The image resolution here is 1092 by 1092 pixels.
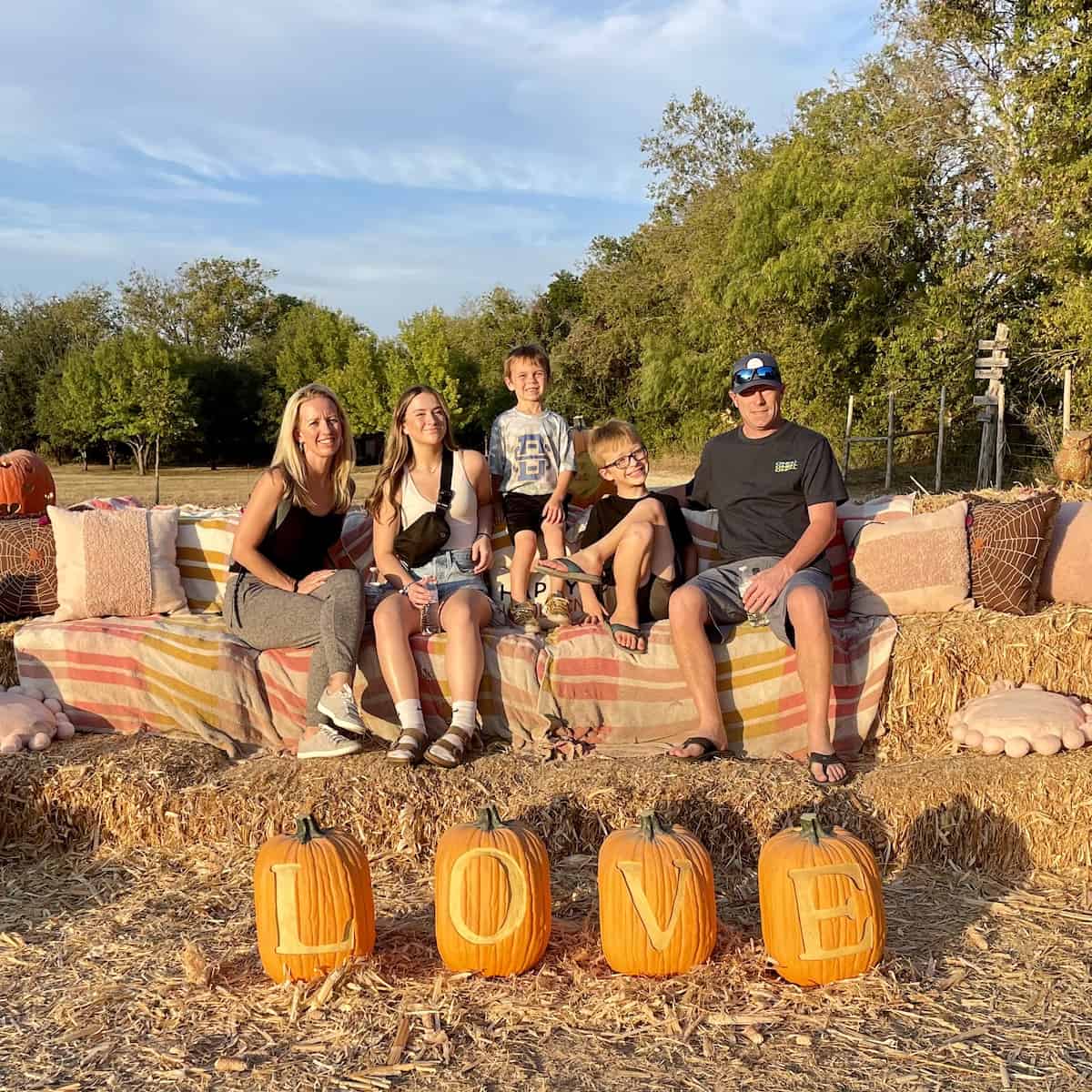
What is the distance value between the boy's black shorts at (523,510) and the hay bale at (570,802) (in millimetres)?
1471

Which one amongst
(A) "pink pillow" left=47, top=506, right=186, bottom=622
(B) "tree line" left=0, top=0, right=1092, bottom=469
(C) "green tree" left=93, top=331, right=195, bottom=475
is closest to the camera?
(A) "pink pillow" left=47, top=506, right=186, bottom=622

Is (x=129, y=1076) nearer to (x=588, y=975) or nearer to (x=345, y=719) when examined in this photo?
(x=588, y=975)

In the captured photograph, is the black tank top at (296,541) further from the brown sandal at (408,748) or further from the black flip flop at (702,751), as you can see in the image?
the black flip flop at (702,751)

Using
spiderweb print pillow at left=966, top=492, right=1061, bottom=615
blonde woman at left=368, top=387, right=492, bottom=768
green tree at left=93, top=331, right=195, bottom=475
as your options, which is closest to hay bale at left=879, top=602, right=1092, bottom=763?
spiderweb print pillow at left=966, top=492, right=1061, bottom=615

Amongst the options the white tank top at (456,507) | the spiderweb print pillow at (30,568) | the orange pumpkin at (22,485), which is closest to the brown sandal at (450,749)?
the white tank top at (456,507)

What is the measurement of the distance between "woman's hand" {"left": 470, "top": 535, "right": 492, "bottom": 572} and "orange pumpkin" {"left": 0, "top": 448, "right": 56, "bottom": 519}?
94.3 inches

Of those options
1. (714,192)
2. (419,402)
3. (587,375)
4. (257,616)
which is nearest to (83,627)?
(257,616)

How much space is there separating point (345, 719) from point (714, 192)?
25.2 metres

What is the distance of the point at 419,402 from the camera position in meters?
4.75

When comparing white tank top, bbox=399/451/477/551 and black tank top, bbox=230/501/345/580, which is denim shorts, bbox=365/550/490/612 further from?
black tank top, bbox=230/501/345/580

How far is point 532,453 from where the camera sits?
5.26m

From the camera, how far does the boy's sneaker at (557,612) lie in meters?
4.60

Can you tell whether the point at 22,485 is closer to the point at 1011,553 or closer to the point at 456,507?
the point at 456,507

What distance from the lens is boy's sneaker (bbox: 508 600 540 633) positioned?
4602 mm
